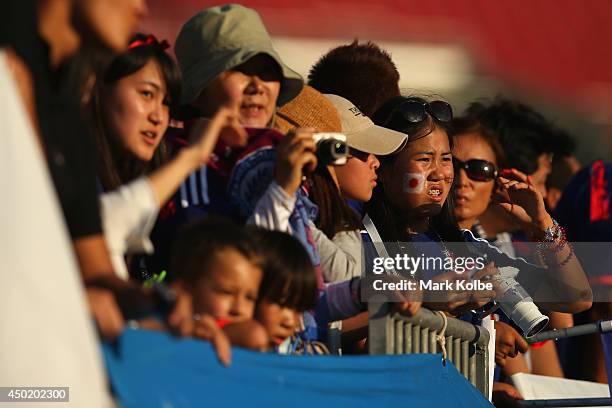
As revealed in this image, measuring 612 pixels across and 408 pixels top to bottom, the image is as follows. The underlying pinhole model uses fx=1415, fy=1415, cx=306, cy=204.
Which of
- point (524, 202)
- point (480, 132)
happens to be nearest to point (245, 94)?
point (524, 202)

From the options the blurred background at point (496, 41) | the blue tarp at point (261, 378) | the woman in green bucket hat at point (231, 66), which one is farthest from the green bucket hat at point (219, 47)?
the blurred background at point (496, 41)

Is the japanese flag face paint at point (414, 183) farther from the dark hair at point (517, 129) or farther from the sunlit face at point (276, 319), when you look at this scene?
the dark hair at point (517, 129)

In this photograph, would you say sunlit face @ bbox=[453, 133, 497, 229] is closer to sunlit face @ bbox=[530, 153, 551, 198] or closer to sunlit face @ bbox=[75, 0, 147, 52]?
sunlit face @ bbox=[530, 153, 551, 198]

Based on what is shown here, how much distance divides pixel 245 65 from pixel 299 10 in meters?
7.63

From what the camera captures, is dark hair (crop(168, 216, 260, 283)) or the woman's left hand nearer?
dark hair (crop(168, 216, 260, 283))

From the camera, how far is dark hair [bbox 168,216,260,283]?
11.0 feet

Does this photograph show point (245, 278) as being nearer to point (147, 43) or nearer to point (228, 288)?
point (228, 288)

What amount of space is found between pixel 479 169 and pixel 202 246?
281 centimetres

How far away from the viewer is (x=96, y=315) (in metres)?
2.77

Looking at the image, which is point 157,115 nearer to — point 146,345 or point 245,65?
point 245,65

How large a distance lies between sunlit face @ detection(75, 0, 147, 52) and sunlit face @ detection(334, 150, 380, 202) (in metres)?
1.99

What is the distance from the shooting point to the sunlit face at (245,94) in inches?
169

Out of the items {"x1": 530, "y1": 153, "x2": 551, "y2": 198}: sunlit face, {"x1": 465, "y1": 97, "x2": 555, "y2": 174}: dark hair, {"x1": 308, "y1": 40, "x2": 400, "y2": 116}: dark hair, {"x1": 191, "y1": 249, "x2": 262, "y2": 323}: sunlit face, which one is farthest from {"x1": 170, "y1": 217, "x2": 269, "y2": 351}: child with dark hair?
{"x1": 530, "y1": 153, "x2": 551, "y2": 198}: sunlit face

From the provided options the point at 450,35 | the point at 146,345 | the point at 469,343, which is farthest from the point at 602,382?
the point at 450,35
